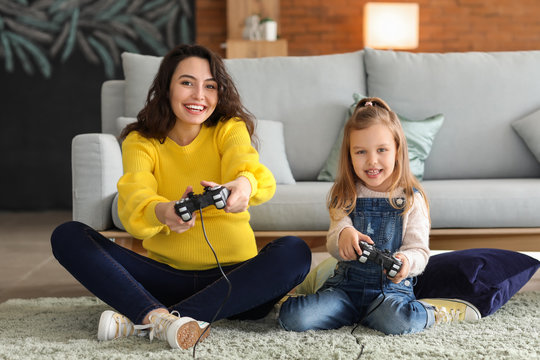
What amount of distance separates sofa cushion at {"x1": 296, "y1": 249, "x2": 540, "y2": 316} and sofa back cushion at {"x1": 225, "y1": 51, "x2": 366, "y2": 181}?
77 centimetres

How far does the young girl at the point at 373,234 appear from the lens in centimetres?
149

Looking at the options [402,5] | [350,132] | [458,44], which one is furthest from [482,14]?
[350,132]

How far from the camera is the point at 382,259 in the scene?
1.40 m

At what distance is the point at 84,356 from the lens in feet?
4.33

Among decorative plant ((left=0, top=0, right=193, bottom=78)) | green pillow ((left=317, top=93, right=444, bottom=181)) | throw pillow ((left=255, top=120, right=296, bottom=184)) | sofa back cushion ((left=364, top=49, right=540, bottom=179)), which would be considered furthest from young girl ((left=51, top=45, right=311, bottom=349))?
decorative plant ((left=0, top=0, right=193, bottom=78))

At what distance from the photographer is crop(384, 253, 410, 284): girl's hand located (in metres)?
1.43

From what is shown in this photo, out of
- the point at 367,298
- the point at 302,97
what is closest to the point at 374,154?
the point at 367,298

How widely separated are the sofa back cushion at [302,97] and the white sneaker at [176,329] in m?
1.23

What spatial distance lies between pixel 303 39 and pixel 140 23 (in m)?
1.37

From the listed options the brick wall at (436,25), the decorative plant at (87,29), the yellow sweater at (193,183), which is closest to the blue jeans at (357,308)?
the yellow sweater at (193,183)

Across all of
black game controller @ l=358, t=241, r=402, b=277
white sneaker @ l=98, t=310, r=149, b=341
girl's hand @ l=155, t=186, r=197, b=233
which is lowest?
white sneaker @ l=98, t=310, r=149, b=341

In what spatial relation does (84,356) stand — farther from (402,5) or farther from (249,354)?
(402,5)

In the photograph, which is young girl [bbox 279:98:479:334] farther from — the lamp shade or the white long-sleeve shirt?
the lamp shade

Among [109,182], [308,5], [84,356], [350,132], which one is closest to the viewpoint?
[84,356]
